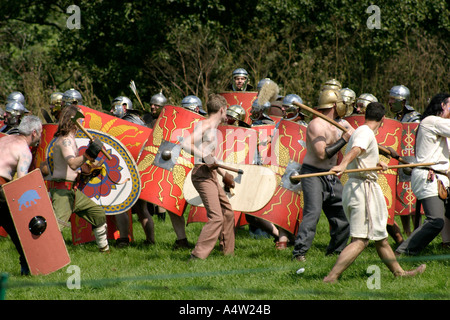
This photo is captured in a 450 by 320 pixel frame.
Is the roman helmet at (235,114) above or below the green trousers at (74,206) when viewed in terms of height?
above

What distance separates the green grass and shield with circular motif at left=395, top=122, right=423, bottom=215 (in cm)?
49

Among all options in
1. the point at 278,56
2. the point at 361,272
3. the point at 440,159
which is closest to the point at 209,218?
the point at 361,272

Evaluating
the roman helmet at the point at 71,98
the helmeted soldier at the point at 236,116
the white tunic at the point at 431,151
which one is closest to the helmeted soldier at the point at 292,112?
the helmeted soldier at the point at 236,116

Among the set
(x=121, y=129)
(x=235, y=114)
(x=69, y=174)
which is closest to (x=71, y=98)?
(x=121, y=129)

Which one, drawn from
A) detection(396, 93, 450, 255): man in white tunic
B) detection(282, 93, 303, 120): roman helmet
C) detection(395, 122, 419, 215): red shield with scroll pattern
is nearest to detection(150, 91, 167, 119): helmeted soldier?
detection(282, 93, 303, 120): roman helmet

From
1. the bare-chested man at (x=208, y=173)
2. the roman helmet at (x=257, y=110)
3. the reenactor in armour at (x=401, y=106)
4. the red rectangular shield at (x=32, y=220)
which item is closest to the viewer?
the red rectangular shield at (x=32, y=220)

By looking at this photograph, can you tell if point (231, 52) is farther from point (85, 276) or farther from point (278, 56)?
point (85, 276)

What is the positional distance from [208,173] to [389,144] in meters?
1.86

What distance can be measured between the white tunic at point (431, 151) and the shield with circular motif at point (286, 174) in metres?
1.13

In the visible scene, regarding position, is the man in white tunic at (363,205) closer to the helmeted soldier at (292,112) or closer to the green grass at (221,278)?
the green grass at (221,278)

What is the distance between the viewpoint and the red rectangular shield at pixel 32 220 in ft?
18.9

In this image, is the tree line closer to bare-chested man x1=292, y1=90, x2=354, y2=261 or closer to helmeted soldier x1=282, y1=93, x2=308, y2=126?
helmeted soldier x1=282, y1=93, x2=308, y2=126

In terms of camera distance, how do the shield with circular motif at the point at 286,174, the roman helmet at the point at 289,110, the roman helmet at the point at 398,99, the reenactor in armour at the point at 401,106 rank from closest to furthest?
the shield with circular motif at the point at 286,174 → the roman helmet at the point at 289,110 → the reenactor in armour at the point at 401,106 → the roman helmet at the point at 398,99

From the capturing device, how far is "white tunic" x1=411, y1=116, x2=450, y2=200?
20.7 feet
